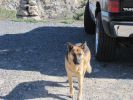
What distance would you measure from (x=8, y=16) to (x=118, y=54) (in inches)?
365

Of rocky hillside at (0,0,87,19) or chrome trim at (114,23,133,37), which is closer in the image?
chrome trim at (114,23,133,37)

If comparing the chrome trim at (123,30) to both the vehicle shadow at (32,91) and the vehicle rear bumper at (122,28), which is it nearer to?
the vehicle rear bumper at (122,28)

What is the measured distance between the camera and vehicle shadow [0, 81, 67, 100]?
716 cm

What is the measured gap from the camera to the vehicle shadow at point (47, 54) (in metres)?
8.76

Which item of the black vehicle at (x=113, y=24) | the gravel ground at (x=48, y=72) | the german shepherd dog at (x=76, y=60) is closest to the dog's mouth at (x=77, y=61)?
the german shepherd dog at (x=76, y=60)

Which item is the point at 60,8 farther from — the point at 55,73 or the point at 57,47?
the point at 55,73

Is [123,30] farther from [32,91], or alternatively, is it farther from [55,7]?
[55,7]

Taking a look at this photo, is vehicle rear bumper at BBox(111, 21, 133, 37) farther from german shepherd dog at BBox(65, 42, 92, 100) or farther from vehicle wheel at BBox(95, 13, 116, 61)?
german shepherd dog at BBox(65, 42, 92, 100)

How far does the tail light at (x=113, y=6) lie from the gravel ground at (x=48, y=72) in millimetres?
1136

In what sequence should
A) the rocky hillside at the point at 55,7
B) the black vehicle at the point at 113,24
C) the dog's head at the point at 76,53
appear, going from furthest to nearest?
the rocky hillside at the point at 55,7 < the black vehicle at the point at 113,24 < the dog's head at the point at 76,53

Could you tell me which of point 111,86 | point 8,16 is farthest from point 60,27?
point 111,86

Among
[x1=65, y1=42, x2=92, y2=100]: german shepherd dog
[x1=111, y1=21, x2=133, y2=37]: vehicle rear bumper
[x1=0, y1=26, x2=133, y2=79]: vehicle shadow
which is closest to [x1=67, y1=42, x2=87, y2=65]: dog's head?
[x1=65, y1=42, x2=92, y2=100]: german shepherd dog

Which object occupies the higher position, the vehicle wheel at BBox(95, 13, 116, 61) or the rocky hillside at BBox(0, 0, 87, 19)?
the vehicle wheel at BBox(95, 13, 116, 61)

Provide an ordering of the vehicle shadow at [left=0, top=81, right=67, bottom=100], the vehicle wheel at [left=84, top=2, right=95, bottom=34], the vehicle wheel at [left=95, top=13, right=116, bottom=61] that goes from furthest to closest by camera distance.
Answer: the vehicle wheel at [left=84, top=2, right=95, bottom=34], the vehicle wheel at [left=95, top=13, right=116, bottom=61], the vehicle shadow at [left=0, top=81, right=67, bottom=100]
